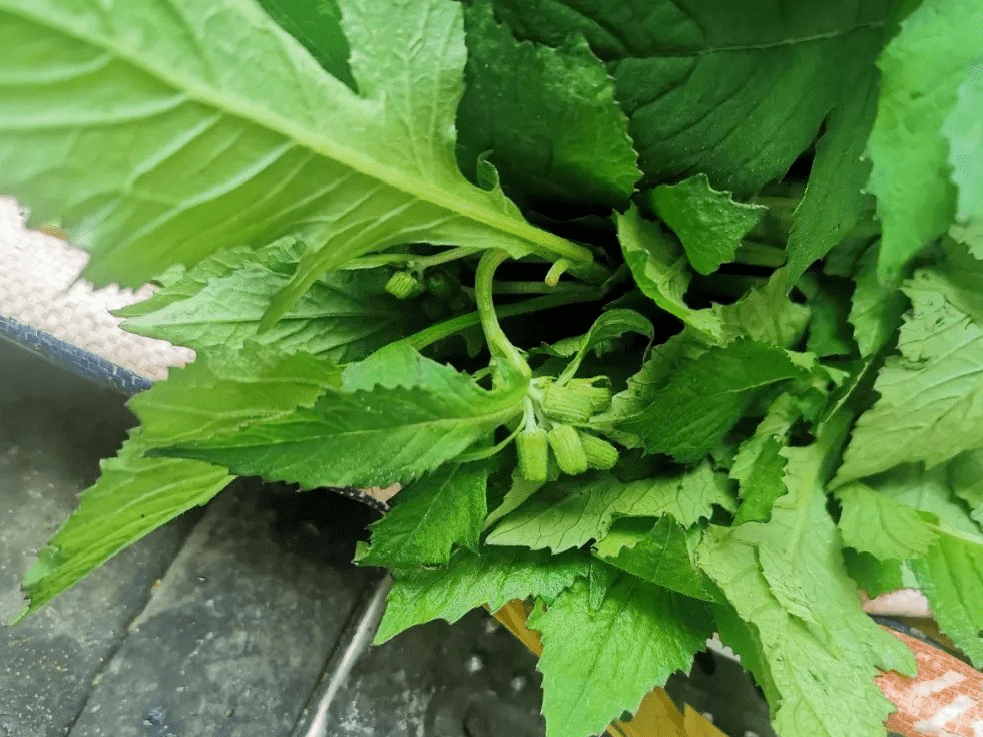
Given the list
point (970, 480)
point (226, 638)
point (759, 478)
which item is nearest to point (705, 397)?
point (759, 478)

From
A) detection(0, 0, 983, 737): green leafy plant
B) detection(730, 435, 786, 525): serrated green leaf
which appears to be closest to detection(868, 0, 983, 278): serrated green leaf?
detection(0, 0, 983, 737): green leafy plant

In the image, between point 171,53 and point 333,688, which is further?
point 333,688

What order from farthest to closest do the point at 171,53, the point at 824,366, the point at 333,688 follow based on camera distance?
the point at 333,688, the point at 824,366, the point at 171,53

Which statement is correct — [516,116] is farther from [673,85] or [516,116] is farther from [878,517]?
[878,517]

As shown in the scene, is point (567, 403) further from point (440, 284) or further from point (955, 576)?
point (955, 576)

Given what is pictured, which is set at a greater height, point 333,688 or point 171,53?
point 171,53

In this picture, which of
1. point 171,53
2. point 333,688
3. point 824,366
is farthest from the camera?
point 333,688

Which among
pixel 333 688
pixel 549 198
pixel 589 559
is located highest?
pixel 549 198

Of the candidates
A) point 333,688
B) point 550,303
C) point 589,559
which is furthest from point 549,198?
point 333,688
